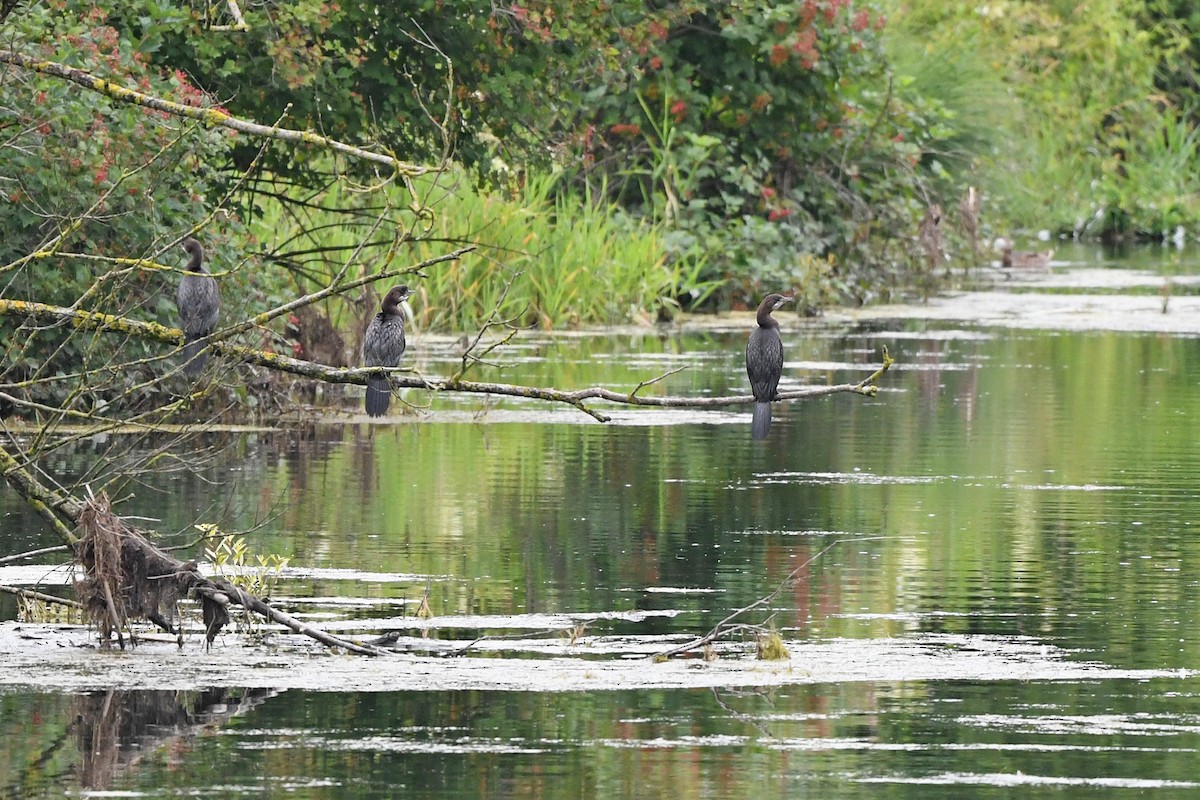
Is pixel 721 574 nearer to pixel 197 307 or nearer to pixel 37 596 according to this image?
pixel 37 596

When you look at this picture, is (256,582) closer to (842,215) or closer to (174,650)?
(174,650)

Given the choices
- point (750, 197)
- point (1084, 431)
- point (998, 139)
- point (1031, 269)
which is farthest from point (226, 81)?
point (1031, 269)

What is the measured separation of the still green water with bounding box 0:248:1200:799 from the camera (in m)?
7.61

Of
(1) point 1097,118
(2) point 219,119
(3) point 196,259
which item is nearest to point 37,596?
(2) point 219,119

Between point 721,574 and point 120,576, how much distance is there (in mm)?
2832

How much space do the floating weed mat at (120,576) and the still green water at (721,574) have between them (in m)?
0.79

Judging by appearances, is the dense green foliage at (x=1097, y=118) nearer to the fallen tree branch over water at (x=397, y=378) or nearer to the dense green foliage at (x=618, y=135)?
the dense green foliage at (x=618, y=135)

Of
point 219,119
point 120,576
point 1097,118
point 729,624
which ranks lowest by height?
point 729,624

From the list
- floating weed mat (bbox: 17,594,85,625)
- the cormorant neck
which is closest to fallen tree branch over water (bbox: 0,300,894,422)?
floating weed mat (bbox: 17,594,85,625)

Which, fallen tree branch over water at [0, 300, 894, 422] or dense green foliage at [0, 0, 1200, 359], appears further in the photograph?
dense green foliage at [0, 0, 1200, 359]

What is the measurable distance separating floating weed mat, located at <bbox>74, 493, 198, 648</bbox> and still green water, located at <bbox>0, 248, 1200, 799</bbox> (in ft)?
2.61

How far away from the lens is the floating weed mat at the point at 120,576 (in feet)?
31.5

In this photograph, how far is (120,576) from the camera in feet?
31.5

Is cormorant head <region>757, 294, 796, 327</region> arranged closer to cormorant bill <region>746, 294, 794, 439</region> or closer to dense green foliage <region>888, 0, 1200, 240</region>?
cormorant bill <region>746, 294, 794, 439</region>
